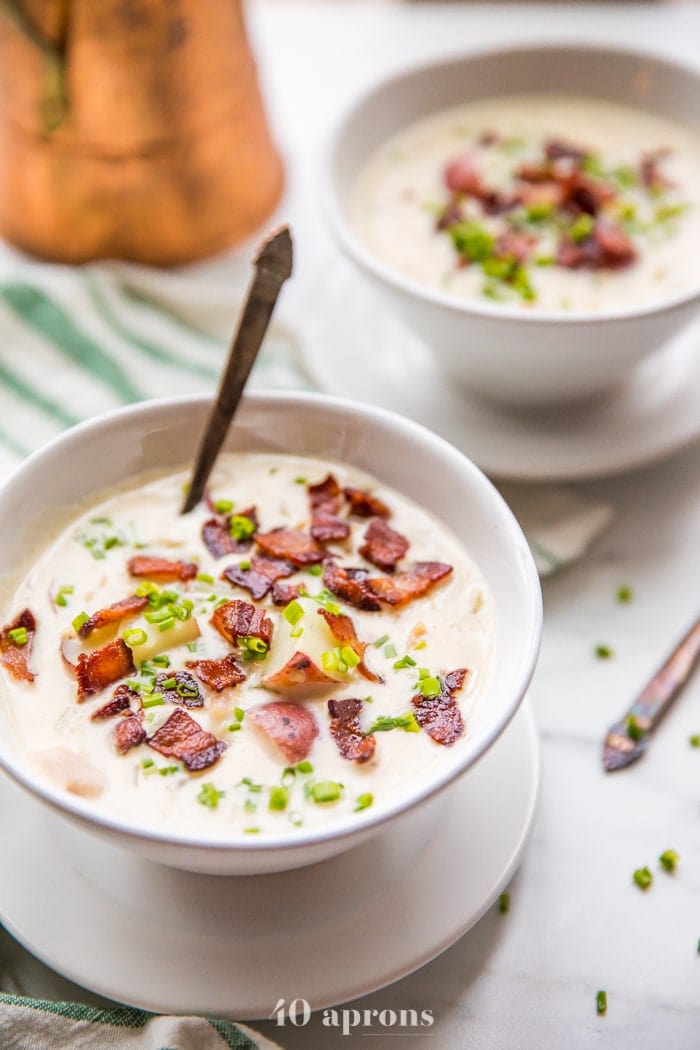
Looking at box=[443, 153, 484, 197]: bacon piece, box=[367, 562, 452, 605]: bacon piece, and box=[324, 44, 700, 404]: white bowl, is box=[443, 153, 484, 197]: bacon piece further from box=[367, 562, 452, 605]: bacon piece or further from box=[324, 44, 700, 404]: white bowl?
box=[367, 562, 452, 605]: bacon piece

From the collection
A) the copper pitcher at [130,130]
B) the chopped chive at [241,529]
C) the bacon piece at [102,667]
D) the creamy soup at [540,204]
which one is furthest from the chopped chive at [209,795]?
the copper pitcher at [130,130]

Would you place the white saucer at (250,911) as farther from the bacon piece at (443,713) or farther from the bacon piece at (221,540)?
the bacon piece at (221,540)

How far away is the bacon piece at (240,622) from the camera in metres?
1.73

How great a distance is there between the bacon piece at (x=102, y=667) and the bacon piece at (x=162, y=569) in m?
0.15

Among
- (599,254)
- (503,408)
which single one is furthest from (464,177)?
(503,408)

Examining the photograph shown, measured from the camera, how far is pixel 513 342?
223cm

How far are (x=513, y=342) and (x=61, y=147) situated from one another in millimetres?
1148

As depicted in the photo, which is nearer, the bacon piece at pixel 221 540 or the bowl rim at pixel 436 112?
the bacon piece at pixel 221 540

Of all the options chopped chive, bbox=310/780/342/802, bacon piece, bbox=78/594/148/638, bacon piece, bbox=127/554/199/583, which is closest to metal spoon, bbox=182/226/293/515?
bacon piece, bbox=127/554/199/583

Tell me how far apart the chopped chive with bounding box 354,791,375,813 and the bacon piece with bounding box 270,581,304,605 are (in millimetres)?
347

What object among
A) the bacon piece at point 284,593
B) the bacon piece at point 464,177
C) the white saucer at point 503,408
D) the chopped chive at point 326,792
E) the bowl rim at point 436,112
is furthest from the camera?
the bacon piece at point 464,177

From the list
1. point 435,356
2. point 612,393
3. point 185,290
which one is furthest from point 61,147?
point 612,393

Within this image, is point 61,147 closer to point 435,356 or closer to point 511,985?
→ point 435,356

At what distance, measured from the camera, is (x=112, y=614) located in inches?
68.5
